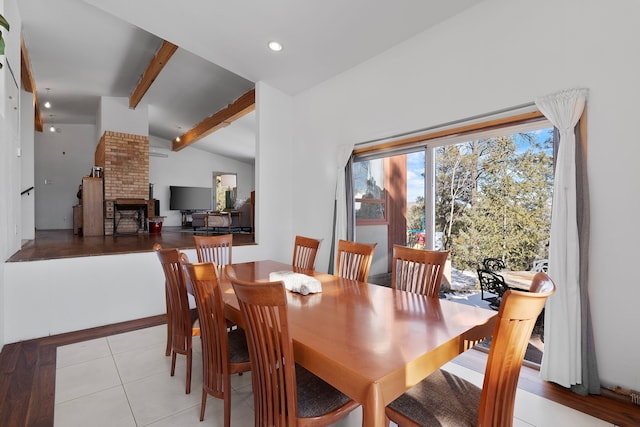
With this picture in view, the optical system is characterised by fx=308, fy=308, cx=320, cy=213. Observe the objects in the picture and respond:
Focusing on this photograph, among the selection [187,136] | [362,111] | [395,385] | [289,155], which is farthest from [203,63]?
[395,385]

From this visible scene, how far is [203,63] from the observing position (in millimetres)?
4789

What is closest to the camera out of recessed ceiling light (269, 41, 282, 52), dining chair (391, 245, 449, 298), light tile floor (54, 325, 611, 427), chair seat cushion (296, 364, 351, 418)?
chair seat cushion (296, 364, 351, 418)

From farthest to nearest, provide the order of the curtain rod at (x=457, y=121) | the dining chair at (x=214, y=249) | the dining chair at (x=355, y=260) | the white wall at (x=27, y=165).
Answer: the white wall at (x=27, y=165)
the dining chair at (x=214, y=249)
the curtain rod at (x=457, y=121)
the dining chair at (x=355, y=260)

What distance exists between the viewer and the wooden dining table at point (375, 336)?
93cm

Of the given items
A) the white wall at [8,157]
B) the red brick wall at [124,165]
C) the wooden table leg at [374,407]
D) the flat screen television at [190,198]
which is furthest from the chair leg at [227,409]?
the flat screen television at [190,198]

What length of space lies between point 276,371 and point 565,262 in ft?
6.72

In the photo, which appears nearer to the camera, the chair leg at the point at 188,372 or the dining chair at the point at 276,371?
the dining chair at the point at 276,371

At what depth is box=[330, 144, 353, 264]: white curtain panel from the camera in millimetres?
3771

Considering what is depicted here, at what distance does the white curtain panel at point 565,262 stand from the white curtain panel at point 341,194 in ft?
6.85

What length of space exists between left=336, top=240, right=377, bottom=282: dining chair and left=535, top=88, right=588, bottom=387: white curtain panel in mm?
1228

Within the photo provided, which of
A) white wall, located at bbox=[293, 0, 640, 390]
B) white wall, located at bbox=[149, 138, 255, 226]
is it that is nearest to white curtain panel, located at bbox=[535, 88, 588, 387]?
white wall, located at bbox=[293, 0, 640, 390]

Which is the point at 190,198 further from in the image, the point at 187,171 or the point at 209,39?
the point at 209,39

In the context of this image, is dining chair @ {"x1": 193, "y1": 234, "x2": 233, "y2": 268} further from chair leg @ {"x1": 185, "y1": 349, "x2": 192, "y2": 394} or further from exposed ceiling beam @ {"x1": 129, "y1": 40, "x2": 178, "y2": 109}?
exposed ceiling beam @ {"x1": 129, "y1": 40, "x2": 178, "y2": 109}

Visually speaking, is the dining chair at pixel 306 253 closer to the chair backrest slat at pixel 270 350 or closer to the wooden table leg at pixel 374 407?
the chair backrest slat at pixel 270 350
